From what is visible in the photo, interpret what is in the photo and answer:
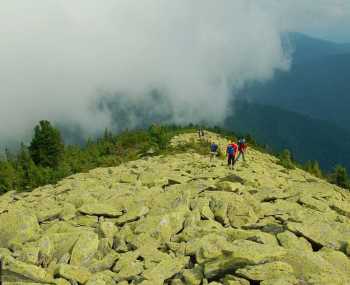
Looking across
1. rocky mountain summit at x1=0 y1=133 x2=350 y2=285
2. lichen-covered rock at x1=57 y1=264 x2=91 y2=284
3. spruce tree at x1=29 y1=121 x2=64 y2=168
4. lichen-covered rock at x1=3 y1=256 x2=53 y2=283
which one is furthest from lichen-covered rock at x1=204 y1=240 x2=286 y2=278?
spruce tree at x1=29 y1=121 x2=64 y2=168

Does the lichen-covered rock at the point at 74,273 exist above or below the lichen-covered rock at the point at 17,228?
above

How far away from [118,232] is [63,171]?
102ft

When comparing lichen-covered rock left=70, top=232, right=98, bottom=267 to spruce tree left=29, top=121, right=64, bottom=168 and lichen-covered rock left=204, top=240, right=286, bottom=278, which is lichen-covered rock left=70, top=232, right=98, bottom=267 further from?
spruce tree left=29, top=121, right=64, bottom=168

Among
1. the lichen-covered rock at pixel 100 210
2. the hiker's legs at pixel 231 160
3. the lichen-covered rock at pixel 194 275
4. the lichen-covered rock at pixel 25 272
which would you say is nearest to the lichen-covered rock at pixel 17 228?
the lichen-covered rock at pixel 100 210

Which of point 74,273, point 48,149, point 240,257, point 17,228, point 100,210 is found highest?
point 240,257

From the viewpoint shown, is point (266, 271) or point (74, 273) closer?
point (266, 271)

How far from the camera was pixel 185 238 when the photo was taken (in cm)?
1927

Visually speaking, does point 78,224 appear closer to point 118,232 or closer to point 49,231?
point 49,231

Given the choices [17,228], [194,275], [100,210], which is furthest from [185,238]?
[17,228]

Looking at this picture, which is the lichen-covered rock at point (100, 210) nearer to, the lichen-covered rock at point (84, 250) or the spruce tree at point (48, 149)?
the lichen-covered rock at point (84, 250)

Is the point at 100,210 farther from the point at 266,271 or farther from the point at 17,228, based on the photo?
the point at 266,271

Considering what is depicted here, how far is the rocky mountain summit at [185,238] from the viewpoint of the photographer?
15.8m

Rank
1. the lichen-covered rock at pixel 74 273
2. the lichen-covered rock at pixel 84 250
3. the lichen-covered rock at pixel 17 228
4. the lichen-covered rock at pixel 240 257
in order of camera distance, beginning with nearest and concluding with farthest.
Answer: the lichen-covered rock at pixel 240 257 → the lichen-covered rock at pixel 74 273 → the lichen-covered rock at pixel 84 250 → the lichen-covered rock at pixel 17 228

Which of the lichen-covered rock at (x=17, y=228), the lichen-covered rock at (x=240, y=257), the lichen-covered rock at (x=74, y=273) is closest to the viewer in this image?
the lichen-covered rock at (x=240, y=257)
